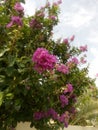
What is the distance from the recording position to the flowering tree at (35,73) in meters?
5.16

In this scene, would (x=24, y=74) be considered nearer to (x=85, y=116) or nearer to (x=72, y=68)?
(x=72, y=68)

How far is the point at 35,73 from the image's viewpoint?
16.9 ft

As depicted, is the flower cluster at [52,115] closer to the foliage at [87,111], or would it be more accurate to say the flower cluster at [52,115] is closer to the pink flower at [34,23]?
the pink flower at [34,23]

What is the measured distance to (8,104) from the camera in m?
5.26

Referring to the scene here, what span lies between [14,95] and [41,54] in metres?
1.08

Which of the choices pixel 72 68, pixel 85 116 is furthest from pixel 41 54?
pixel 85 116

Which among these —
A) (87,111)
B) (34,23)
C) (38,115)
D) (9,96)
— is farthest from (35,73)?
(87,111)

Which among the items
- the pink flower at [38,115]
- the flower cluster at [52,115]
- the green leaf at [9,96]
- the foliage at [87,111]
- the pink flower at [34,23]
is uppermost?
the foliage at [87,111]

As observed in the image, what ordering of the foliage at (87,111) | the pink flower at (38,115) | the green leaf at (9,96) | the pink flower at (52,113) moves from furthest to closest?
1. the foliage at (87,111)
2. the pink flower at (52,113)
3. the pink flower at (38,115)
4. the green leaf at (9,96)

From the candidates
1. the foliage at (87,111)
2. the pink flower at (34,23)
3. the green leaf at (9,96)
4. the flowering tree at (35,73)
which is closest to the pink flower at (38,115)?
the flowering tree at (35,73)

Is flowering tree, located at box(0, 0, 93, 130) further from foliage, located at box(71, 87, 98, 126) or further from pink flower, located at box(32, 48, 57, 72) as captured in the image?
foliage, located at box(71, 87, 98, 126)

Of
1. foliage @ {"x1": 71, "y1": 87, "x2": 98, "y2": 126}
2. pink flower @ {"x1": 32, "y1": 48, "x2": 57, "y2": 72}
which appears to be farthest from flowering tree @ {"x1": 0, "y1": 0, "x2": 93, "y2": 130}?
foliage @ {"x1": 71, "y1": 87, "x2": 98, "y2": 126}

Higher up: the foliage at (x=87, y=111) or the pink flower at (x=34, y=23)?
the foliage at (x=87, y=111)

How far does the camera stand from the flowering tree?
5.16 m
